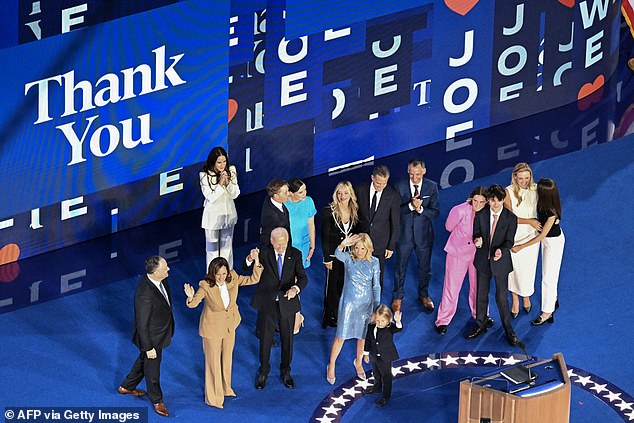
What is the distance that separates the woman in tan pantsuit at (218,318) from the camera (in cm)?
1453

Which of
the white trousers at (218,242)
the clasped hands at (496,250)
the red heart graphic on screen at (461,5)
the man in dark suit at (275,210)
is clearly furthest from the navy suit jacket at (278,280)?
the red heart graphic on screen at (461,5)

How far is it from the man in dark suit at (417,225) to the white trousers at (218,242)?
175cm

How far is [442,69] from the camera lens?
64.0ft

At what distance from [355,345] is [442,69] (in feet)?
15.3

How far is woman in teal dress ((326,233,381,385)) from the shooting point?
15062 mm

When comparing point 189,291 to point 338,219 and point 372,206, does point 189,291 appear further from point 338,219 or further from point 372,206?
point 372,206

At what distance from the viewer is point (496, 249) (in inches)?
623

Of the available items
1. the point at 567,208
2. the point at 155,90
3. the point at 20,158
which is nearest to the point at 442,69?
the point at 567,208

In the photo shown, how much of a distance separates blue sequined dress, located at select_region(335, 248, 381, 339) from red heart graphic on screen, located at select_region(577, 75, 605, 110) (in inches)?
265

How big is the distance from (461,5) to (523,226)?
4061 mm

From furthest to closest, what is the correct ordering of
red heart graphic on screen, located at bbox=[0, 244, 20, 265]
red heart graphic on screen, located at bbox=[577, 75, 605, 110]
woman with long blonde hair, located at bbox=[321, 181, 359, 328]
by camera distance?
red heart graphic on screen, located at bbox=[577, 75, 605, 110]
red heart graphic on screen, located at bbox=[0, 244, 20, 265]
woman with long blonde hair, located at bbox=[321, 181, 359, 328]

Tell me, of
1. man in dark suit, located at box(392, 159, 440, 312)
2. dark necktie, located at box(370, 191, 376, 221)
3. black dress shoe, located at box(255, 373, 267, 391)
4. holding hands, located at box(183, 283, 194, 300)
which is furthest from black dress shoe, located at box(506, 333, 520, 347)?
holding hands, located at box(183, 283, 194, 300)

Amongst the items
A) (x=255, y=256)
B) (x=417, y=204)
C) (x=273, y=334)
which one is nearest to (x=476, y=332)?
(x=417, y=204)

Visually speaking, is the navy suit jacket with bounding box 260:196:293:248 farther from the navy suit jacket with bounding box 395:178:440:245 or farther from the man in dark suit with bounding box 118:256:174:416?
the man in dark suit with bounding box 118:256:174:416
